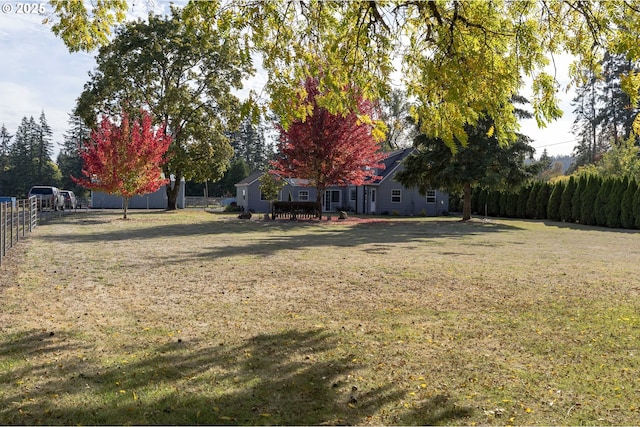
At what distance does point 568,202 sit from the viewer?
33062 mm

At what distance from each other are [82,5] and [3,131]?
119 metres

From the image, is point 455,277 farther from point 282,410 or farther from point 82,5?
point 82,5

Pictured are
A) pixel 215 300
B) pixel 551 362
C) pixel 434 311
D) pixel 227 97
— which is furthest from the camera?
pixel 227 97

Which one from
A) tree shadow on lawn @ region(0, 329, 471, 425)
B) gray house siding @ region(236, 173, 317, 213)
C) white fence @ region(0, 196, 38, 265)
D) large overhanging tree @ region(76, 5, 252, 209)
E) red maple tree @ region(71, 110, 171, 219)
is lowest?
tree shadow on lawn @ region(0, 329, 471, 425)

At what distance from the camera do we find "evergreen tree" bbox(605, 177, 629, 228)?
28.6 m

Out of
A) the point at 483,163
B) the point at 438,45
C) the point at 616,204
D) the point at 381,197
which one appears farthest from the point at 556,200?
the point at 438,45

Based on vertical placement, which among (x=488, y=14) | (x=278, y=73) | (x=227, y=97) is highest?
(x=227, y=97)

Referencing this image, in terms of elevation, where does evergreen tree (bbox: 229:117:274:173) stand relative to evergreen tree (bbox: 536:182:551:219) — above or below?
above

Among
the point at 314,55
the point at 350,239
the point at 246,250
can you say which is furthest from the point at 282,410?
the point at 350,239

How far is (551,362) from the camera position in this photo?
488 centimetres

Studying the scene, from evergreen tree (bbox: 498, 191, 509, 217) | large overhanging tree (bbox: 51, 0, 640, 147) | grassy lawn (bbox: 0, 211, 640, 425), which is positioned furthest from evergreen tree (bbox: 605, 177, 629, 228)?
large overhanging tree (bbox: 51, 0, 640, 147)

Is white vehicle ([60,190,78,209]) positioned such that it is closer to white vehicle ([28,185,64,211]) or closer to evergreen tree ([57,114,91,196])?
white vehicle ([28,185,64,211])

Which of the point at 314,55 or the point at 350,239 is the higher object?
the point at 314,55

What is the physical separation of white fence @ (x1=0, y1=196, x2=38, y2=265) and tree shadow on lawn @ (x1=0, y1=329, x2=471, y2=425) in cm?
692
